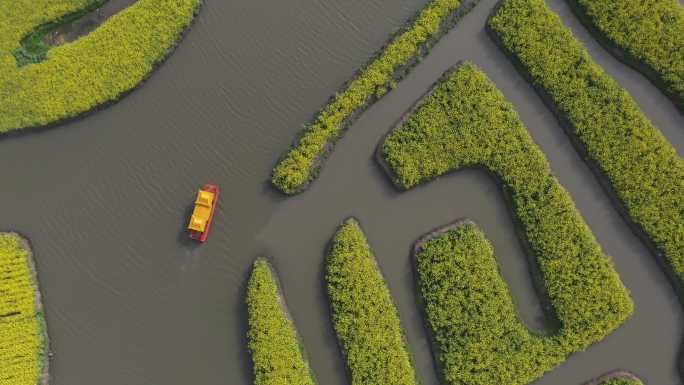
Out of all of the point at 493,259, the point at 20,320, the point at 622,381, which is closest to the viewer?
the point at 622,381

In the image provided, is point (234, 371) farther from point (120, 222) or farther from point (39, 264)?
point (39, 264)

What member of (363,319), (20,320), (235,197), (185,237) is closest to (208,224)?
(185,237)

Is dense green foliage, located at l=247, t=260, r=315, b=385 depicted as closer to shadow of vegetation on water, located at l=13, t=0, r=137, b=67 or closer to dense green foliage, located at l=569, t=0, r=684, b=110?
shadow of vegetation on water, located at l=13, t=0, r=137, b=67

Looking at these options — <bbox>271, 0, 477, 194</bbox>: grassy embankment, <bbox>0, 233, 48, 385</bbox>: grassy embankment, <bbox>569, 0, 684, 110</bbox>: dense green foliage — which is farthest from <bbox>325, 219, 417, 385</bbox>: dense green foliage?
<bbox>569, 0, 684, 110</bbox>: dense green foliage

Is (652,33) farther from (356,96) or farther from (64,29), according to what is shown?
(64,29)

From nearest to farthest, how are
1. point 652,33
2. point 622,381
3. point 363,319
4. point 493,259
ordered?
point 622,381 → point 363,319 → point 493,259 → point 652,33

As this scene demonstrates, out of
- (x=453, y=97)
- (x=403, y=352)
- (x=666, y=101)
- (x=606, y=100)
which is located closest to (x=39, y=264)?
(x=403, y=352)

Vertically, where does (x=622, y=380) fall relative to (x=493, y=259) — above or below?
below
